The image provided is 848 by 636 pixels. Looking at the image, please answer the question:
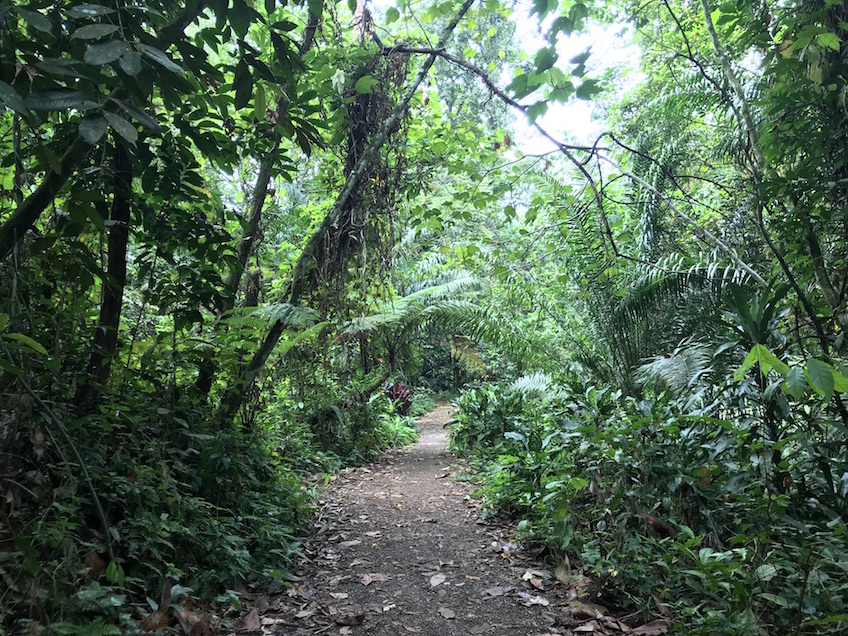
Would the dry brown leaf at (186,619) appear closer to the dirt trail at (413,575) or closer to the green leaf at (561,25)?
the dirt trail at (413,575)

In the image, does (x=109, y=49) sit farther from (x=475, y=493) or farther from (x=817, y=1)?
(x=475, y=493)

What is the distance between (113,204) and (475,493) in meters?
3.92

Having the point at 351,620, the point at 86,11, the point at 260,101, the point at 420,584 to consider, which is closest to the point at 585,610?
the point at 420,584

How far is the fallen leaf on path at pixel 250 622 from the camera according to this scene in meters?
2.49

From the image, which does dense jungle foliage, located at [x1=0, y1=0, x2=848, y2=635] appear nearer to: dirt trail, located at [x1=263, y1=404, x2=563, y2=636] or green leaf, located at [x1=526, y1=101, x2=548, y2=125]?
green leaf, located at [x1=526, y1=101, x2=548, y2=125]

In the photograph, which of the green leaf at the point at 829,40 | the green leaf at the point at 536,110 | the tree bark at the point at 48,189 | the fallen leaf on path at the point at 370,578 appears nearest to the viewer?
the tree bark at the point at 48,189

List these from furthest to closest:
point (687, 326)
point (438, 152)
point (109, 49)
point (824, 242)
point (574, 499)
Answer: point (687, 326)
point (438, 152)
point (574, 499)
point (824, 242)
point (109, 49)

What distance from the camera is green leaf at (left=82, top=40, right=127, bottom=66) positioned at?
3.80 ft

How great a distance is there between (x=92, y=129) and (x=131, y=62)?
18cm

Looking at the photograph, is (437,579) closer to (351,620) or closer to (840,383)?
(351,620)

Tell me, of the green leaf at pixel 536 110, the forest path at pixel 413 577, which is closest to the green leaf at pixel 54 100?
the green leaf at pixel 536 110

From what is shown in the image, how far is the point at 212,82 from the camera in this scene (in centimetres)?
299

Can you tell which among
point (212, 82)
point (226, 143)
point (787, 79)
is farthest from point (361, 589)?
point (787, 79)

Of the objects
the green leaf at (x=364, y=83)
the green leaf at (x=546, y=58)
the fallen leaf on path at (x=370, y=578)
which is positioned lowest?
the fallen leaf on path at (x=370, y=578)
